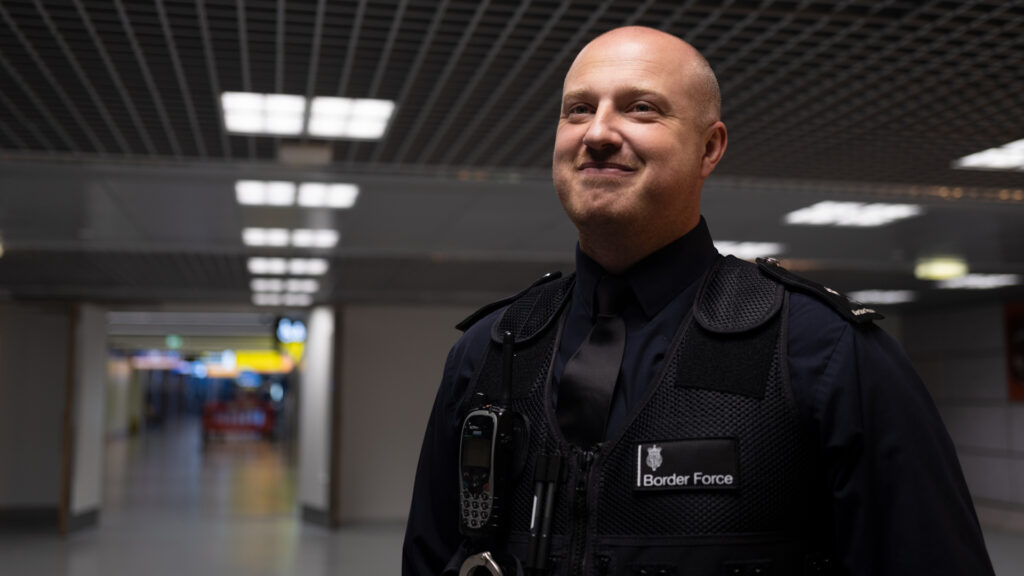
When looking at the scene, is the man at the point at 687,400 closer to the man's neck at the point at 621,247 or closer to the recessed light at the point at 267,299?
the man's neck at the point at 621,247

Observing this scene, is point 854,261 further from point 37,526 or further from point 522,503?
point 37,526

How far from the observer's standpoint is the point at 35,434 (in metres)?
10.7

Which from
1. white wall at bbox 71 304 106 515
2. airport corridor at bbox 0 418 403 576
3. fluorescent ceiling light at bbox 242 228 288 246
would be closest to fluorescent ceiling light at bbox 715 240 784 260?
fluorescent ceiling light at bbox 242 228 288 246

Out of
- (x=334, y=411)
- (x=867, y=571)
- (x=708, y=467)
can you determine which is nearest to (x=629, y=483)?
(x=708, y=467)

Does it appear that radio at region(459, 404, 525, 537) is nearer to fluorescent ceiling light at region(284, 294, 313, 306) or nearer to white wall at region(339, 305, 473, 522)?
fluorescent ceiling light at region(284, 294, 313, 306)

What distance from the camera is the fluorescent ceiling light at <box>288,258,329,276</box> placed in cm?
766

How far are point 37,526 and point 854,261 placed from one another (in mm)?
8689

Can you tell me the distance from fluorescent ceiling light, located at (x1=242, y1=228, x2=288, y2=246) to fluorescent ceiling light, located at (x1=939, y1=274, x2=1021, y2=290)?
6.02 meters

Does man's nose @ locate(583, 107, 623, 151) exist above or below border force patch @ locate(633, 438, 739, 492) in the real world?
above

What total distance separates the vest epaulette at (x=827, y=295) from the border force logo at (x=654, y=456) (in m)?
0.24

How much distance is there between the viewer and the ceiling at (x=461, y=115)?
2768 mm

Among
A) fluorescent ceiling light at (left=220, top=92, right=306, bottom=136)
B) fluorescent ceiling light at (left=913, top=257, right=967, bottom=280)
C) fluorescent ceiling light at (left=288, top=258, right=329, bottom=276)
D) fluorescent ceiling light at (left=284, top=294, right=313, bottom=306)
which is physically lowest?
fluorescent ceiling light at (left=284, top=294, right=313, bottom=306)

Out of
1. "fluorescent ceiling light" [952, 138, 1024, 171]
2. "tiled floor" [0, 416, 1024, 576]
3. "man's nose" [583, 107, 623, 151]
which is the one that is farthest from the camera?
"tiled floor" [0, 416, 1024, 576]

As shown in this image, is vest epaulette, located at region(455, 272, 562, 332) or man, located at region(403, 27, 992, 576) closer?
man, located at region(403, 27, 992, 576)
